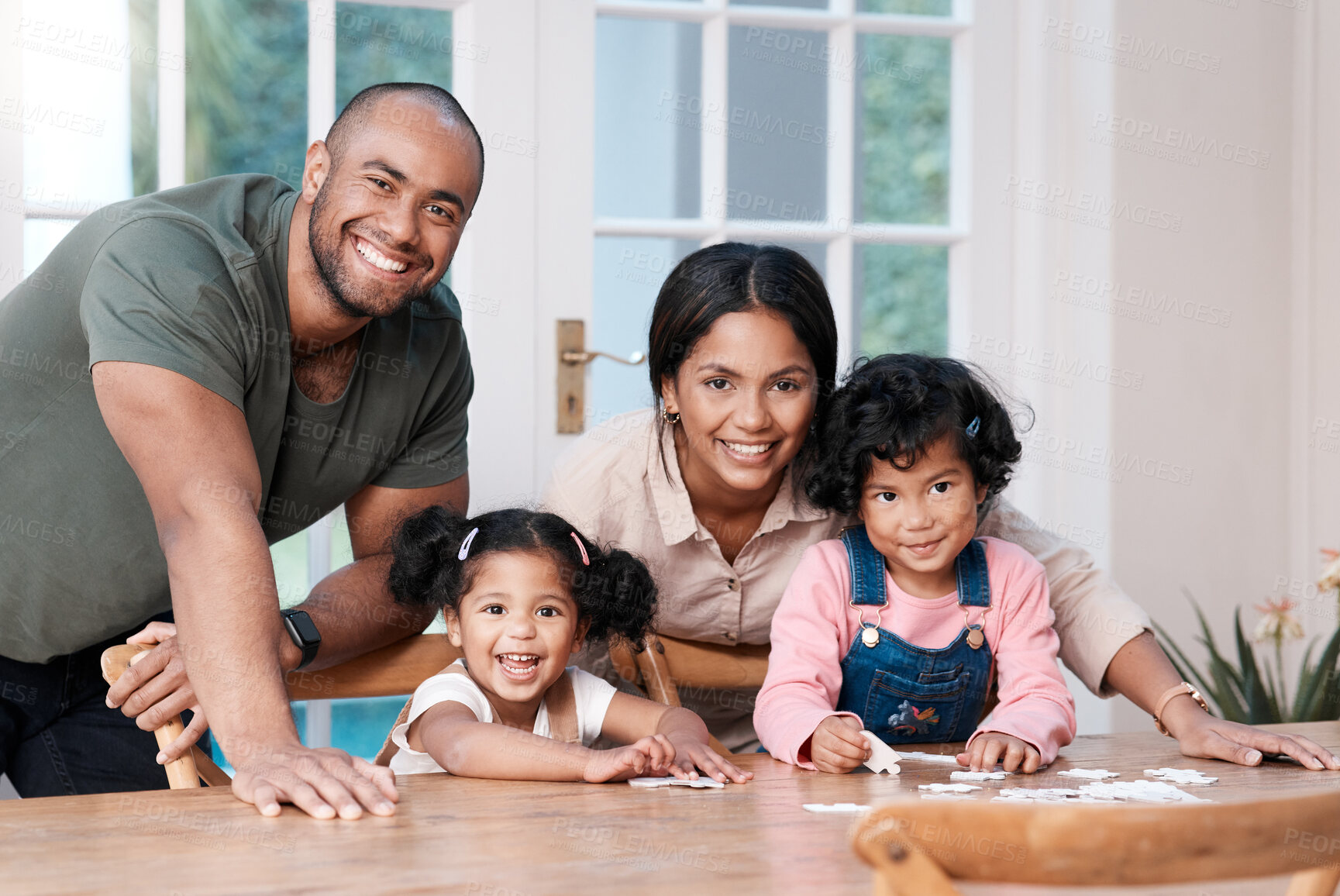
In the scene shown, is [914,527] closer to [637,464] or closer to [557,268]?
[637,464]

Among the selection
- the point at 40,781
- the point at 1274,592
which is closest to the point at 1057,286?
the point at 1274,592

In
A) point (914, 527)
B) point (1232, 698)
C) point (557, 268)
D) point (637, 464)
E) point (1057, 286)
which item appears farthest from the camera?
point (1057, 286)

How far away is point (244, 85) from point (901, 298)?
5.41ft

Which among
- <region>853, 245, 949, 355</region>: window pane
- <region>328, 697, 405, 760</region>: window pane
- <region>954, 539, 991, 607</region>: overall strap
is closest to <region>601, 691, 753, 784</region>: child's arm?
<region>954, 539, 991, 607</region>: overall strap

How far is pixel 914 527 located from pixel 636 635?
420 mm

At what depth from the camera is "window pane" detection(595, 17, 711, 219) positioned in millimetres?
2750

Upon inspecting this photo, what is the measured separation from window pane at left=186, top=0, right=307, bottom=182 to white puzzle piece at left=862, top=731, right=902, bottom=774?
6.31ft

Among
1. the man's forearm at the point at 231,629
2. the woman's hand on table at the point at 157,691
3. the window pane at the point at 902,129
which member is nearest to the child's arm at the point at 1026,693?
the man's forearm at the point at 231,629

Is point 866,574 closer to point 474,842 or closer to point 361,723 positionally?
point 474,842

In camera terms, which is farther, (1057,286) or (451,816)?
(1057,286)

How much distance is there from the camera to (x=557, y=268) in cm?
269

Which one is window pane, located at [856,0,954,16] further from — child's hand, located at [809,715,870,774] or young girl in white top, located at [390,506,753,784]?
child's hand, located at [809,715,870,774]

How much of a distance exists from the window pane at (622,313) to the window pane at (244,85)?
746 mm

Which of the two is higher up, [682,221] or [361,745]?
[682,221]
